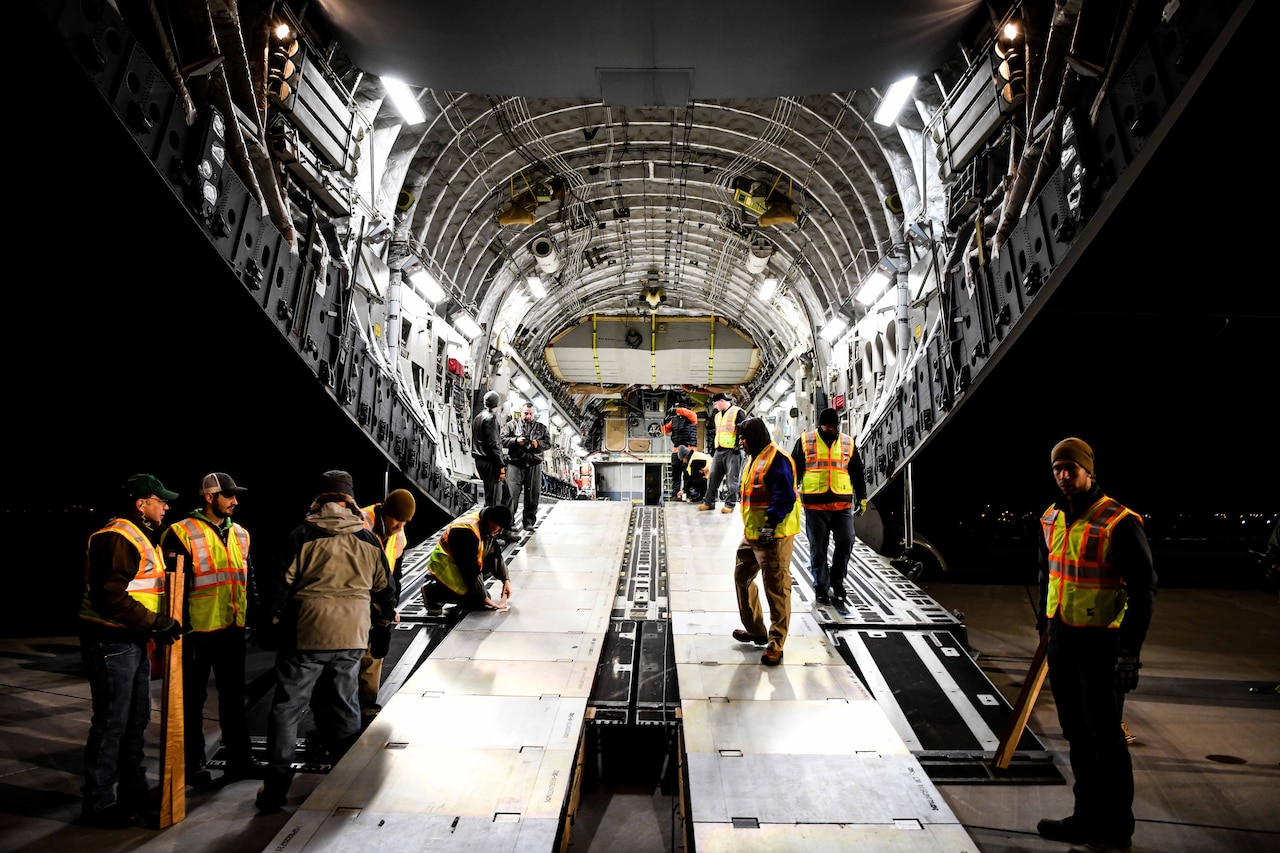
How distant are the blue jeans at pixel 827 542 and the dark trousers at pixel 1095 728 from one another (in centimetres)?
289

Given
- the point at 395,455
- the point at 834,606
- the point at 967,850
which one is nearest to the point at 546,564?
the point at 395,455

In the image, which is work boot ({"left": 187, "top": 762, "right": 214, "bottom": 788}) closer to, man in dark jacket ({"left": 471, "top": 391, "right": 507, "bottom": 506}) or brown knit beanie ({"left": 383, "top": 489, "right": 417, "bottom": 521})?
brown knit beanie ({"left": 383, "top": 489, "right": 417, "bottom": 521})

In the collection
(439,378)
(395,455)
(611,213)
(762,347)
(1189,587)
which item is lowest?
(1189,587)

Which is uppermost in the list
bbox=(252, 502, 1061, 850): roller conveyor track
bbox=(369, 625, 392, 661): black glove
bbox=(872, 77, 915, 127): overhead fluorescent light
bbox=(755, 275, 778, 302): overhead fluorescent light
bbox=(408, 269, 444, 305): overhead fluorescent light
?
bbox=(872, 77, 915, 127): overhead fluorescent light

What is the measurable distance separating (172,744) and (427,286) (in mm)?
10346

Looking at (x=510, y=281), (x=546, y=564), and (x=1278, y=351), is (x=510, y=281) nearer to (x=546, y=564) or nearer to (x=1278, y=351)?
(x=546, y=564)

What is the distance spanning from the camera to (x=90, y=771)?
3633mm

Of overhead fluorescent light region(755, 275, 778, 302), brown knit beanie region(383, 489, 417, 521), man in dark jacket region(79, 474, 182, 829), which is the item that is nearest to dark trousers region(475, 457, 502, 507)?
brown knit beanie region(383, 489, 417, 521)

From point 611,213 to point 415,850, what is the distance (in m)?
15.7

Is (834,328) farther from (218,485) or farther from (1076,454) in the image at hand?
(218,485)

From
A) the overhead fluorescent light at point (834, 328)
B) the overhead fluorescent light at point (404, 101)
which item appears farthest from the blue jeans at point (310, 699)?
the overhead fluorescent light at point (834, 328)

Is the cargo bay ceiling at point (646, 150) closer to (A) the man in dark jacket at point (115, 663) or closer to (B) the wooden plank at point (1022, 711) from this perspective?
(A) the man in dark jacket at point (115, 663)

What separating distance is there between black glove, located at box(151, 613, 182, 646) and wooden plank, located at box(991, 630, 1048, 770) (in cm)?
485

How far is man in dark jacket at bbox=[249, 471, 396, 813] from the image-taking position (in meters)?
3.61
